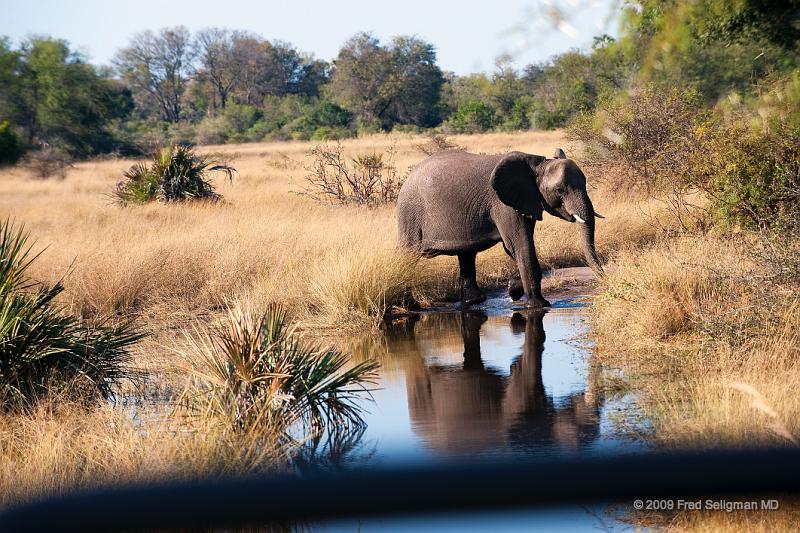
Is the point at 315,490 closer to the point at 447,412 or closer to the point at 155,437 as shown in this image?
the point at 155,437

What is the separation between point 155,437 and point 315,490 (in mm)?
4835

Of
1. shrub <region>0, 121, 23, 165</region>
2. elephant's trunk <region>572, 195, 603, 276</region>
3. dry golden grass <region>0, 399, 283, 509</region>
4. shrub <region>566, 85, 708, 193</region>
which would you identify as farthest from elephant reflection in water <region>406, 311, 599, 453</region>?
shrub <region>0, 121, 23, 165</region>

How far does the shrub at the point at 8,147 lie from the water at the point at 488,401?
3255 centimetres

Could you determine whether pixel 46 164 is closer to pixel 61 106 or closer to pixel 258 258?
pixel 61 106

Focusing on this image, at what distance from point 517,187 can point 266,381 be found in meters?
5.86

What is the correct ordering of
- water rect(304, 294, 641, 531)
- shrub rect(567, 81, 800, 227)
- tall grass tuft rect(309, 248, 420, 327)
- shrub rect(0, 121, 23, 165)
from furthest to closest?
shrub rect(0, 121, 23, 165), tall grass tuft rect(309, 248, 420, 327), shrub rect(567, 81, 800, 227), water rect(304, 294, 641, 531)

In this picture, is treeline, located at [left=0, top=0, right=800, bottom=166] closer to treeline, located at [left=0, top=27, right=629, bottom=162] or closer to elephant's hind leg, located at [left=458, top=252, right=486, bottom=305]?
treeline, located at [left=0, top=27, right=629, bottom=162]

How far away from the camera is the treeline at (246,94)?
154 ft

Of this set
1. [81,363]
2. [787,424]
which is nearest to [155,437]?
[81,363]

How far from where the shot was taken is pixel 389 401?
7.95m

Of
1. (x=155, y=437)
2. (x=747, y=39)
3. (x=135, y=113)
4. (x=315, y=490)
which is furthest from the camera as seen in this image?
(x=135, y=113)

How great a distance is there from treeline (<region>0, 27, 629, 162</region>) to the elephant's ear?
53.1ft

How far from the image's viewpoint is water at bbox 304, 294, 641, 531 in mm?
6074

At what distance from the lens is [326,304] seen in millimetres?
11555
